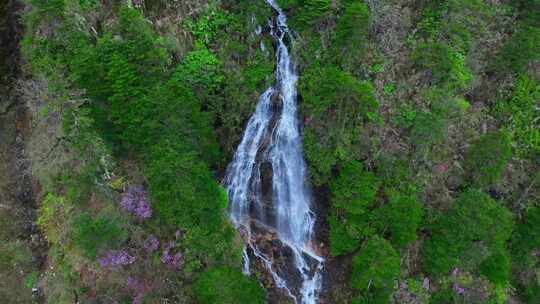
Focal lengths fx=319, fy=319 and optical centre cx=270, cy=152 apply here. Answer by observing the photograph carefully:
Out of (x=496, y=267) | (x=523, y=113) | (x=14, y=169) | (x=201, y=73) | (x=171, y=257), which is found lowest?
(x=14, y=169)

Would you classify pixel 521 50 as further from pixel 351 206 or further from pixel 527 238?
pixel 351 206

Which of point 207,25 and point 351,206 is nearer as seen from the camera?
point 351,206

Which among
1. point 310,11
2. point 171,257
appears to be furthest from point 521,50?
point 171,257

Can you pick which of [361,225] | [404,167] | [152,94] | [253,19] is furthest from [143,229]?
[404,167]

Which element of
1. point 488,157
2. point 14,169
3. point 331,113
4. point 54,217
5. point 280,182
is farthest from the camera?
point 14,169

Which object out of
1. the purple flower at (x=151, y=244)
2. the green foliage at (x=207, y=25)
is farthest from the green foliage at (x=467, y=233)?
the green foliage at (x=207, y=25)

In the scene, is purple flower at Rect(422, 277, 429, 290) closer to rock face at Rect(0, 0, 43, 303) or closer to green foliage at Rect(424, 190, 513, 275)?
green foliage at Rect(424, 190, 513, 275)

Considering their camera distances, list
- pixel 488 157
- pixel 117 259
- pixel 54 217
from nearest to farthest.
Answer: pixel 117 259 < pixel 488 157 < pixel 54 217

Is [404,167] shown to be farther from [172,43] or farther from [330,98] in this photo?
[172,43]
